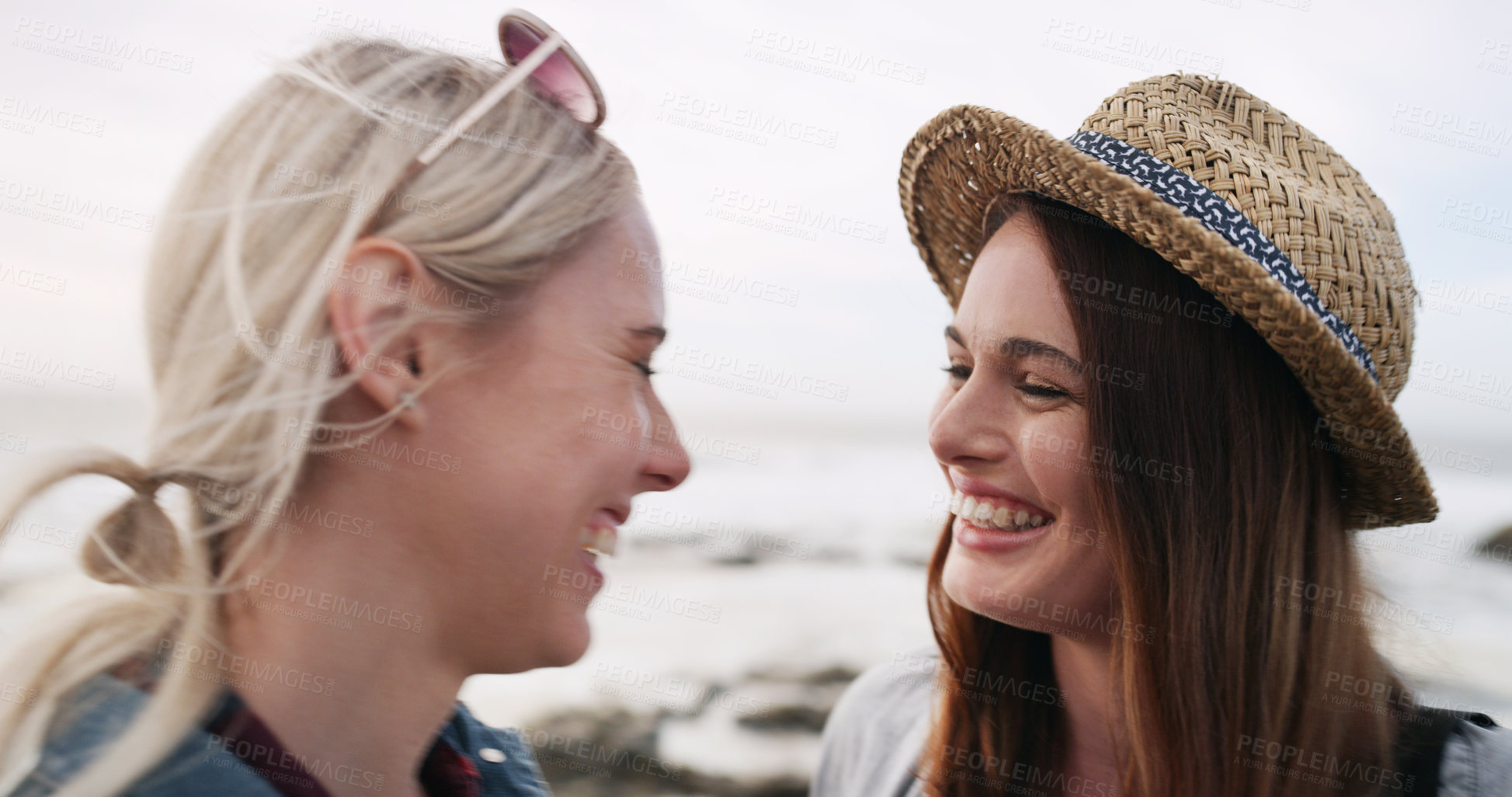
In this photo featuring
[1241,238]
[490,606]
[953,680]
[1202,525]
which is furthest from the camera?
[953,680]

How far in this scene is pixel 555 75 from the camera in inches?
74.7

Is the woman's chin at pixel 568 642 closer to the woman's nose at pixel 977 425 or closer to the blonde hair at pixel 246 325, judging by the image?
the blonde hair at pixel 246 325

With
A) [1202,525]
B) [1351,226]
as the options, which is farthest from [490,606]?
[1351,226]

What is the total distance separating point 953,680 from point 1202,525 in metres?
0.91

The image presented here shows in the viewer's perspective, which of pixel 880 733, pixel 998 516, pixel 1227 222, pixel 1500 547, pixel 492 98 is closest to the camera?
pixel 492 98

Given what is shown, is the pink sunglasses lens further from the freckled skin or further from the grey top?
the grey top

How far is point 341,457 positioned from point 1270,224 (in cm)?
190

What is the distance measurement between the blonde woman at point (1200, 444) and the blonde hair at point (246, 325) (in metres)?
1.21

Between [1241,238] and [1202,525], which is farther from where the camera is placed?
[1202,525]

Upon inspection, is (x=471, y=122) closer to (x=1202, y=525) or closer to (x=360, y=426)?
(x=360, y=426)

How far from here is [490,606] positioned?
1702mm

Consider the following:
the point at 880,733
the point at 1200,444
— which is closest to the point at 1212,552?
the point at 1200,444

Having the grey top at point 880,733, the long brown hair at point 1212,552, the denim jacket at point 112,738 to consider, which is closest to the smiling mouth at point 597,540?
the denim jacket at point 112,738

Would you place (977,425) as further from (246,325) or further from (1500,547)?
(1500,547)
